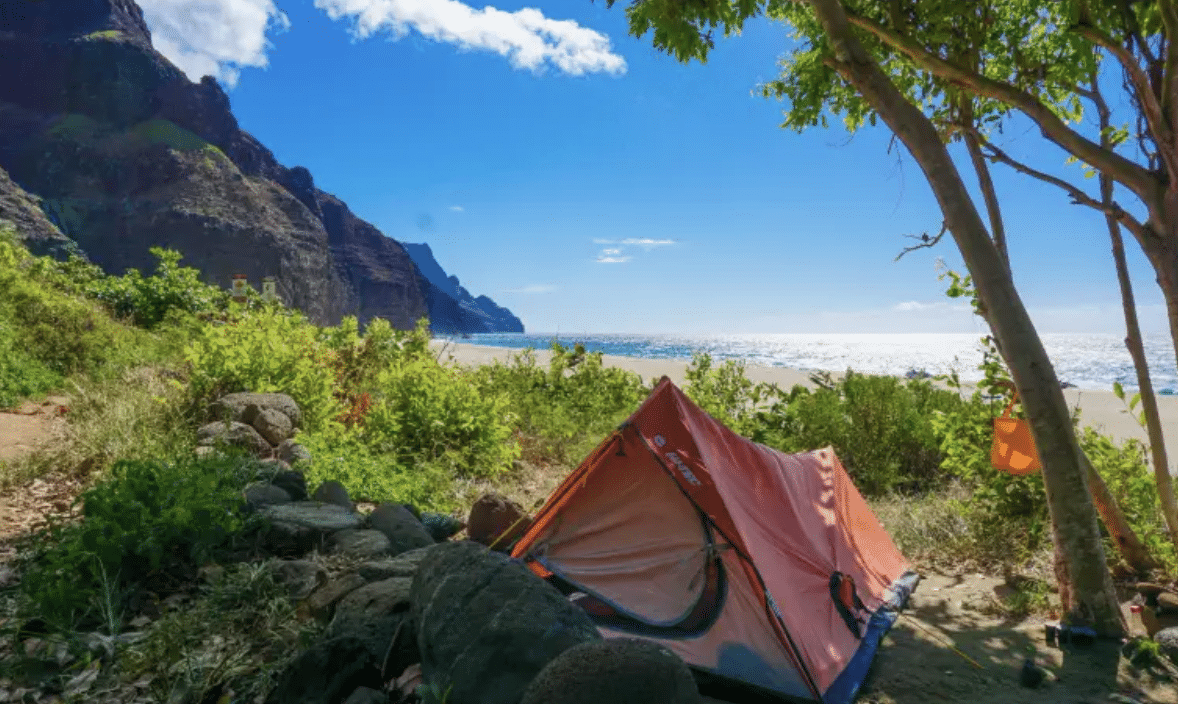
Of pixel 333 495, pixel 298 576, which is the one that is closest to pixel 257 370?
pixel 333 495

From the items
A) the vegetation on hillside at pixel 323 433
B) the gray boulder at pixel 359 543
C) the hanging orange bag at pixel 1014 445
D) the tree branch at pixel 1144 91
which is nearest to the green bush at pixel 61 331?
the vegetation on hillside at pixel 323 433

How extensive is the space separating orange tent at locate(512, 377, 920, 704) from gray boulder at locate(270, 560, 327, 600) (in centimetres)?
131

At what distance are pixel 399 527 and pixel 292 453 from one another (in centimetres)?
210

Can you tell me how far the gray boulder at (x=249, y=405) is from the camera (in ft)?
22.6

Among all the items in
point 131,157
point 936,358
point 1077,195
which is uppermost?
point 131,157

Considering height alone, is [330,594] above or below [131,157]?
below

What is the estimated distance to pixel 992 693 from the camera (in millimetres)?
3408

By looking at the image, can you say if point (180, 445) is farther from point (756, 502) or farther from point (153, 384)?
point (756, 502)

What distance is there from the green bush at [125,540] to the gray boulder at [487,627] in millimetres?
1704

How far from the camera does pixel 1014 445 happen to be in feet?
15.7

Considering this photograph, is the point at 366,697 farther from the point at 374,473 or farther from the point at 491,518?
the point at 374,473

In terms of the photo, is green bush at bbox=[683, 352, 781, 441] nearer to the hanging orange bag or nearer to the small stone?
the hanging orange bag

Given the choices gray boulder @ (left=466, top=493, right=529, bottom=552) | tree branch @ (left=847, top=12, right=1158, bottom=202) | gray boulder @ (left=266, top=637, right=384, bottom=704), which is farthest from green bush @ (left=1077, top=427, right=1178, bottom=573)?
gray boulder @ (left=266, top=637, right=384, bottom=704)

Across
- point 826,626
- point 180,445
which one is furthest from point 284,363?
point 826,626
